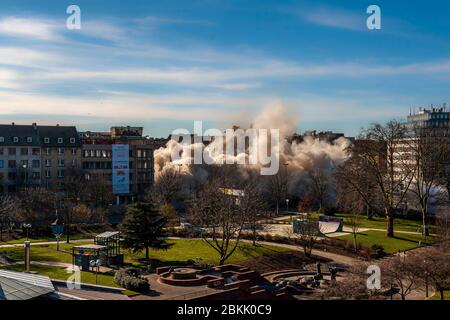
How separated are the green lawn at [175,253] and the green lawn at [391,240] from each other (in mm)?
6872

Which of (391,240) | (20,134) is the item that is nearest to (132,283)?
(391,240)

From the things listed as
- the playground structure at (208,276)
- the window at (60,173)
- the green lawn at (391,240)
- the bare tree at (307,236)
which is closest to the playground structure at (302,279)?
the playground structure at (208,276)

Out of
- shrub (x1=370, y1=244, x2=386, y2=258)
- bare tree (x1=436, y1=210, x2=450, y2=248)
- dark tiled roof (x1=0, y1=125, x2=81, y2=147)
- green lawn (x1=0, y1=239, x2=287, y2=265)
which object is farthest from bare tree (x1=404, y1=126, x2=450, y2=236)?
dark tiled roof (x1=0, y1=125, x2=81, y2=147)

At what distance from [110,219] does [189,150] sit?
2915cm

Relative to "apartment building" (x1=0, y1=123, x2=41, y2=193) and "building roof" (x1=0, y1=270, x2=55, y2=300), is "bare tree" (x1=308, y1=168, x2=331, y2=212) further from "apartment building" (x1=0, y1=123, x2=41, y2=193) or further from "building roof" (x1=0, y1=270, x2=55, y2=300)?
"building roof" (x1=0, y1=270, x2=55, y2=300)

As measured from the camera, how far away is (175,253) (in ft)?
107

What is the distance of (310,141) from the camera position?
75.9 m

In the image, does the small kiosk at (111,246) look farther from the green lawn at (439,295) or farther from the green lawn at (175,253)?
the green lawn at (439,295)

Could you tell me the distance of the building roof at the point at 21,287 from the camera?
12.4 metres

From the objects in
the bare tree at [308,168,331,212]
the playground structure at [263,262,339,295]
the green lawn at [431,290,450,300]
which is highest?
the bare tree at [308,168,331,212]

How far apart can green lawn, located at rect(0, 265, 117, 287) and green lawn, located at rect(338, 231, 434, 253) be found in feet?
64.4

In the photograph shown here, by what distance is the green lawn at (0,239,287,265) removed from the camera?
2919 centimetres
